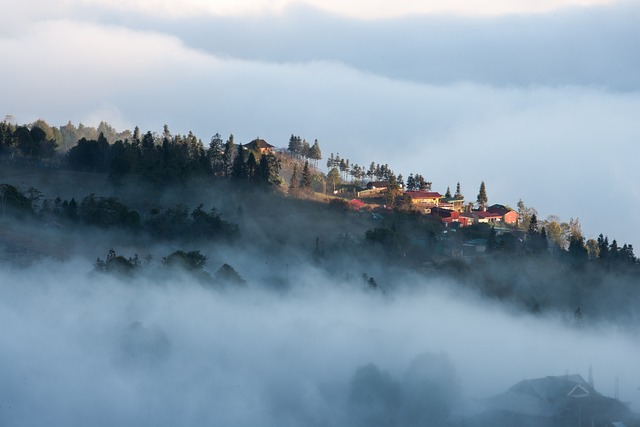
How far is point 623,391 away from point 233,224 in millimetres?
35939

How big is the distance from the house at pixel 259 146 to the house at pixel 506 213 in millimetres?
26438

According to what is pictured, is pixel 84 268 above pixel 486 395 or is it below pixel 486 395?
above

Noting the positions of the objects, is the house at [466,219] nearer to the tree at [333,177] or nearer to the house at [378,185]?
the house at [378,185]

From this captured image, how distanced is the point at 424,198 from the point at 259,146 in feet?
64.1

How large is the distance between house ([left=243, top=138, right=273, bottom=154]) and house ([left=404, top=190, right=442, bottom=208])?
55.3ft

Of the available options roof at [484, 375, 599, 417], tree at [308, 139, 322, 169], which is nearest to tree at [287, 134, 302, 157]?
tree at [308, 139, 322, 169]

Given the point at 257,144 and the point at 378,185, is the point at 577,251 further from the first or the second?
the point at 257,144

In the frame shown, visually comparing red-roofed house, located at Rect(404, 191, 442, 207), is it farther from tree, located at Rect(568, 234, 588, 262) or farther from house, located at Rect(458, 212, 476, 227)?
tree, located at Rect(568, 234, 588, 262)

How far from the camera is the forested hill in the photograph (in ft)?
245

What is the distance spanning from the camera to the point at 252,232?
275 ft

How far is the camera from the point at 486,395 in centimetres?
5691

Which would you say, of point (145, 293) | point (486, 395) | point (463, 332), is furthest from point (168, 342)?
point (463, 332)

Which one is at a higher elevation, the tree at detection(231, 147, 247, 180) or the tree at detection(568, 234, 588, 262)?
Answer: the tree at detection(231, 147, 247, 180)

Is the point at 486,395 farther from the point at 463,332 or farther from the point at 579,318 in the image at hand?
the point at 579,318
